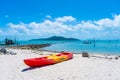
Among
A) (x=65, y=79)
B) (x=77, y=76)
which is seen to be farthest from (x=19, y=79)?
(x=77, y=76)

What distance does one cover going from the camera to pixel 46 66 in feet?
50.6

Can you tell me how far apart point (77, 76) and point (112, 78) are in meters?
1.86

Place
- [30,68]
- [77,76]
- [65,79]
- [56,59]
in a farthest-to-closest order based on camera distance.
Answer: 1. [56,59]
2. [30,68]
3. [77,76]
4. [65,79]

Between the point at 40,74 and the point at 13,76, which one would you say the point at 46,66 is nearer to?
the point at 40,74

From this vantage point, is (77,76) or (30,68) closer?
(77,76)

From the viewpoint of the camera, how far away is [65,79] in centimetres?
1107

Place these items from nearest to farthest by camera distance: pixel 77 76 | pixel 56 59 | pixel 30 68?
1. pixel 77 76
2. pixel 30 68
3. pixel 56 59

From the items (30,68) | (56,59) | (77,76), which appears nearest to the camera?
(77,76)

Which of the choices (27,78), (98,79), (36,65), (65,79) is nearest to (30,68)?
(36,65)

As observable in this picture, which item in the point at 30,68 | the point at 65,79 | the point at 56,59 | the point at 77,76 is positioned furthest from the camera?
the point at 56,59

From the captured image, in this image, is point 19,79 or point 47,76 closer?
point 19,79

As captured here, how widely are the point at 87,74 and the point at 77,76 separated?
779 mm

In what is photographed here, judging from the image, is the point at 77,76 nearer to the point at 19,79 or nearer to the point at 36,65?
the point at 19,79

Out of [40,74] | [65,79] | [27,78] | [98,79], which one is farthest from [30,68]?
[98,79]
